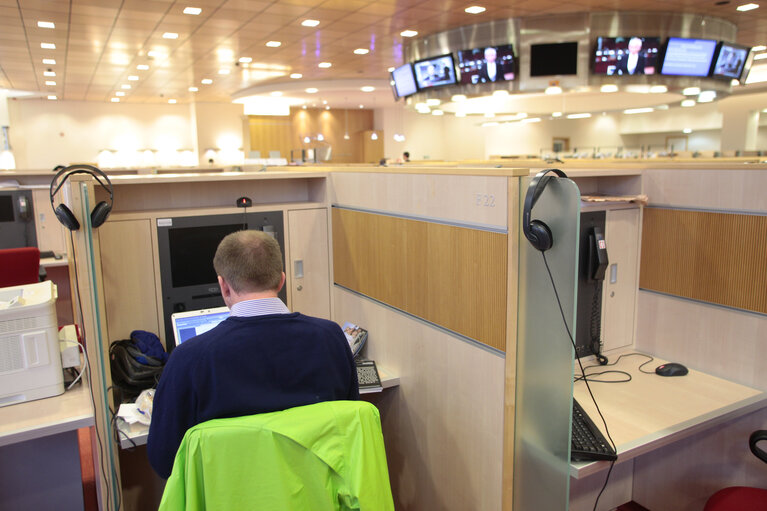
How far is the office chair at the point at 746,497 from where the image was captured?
2.06 metres

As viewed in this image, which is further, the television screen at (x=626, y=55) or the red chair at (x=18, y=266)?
the television screen at (x=626, y=55)

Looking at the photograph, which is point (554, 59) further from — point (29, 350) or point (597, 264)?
point (29, 350)

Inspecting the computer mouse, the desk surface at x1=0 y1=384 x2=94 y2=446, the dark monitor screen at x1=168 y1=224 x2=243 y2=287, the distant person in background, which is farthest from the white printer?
the distant person in background

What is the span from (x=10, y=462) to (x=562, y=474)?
8.11 ft

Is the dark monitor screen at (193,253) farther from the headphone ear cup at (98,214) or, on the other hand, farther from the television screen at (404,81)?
the television screen at (404,81)

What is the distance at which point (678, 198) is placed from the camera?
2.59m

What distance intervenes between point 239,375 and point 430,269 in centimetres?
104

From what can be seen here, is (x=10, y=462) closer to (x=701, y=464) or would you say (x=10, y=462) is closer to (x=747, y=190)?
(x=701, y=464)

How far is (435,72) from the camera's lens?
7.64 meters

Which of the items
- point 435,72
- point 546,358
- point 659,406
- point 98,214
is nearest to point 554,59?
point 435,72

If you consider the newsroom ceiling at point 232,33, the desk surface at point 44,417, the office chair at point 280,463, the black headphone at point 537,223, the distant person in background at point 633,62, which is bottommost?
the desk surface at point 44,417

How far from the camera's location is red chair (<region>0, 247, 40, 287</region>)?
4.36 meters

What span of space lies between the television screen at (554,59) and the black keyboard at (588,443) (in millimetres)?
5811

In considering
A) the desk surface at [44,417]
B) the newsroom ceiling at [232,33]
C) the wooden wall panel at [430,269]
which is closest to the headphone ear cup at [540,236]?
the wooden wall panel at [430,269]
